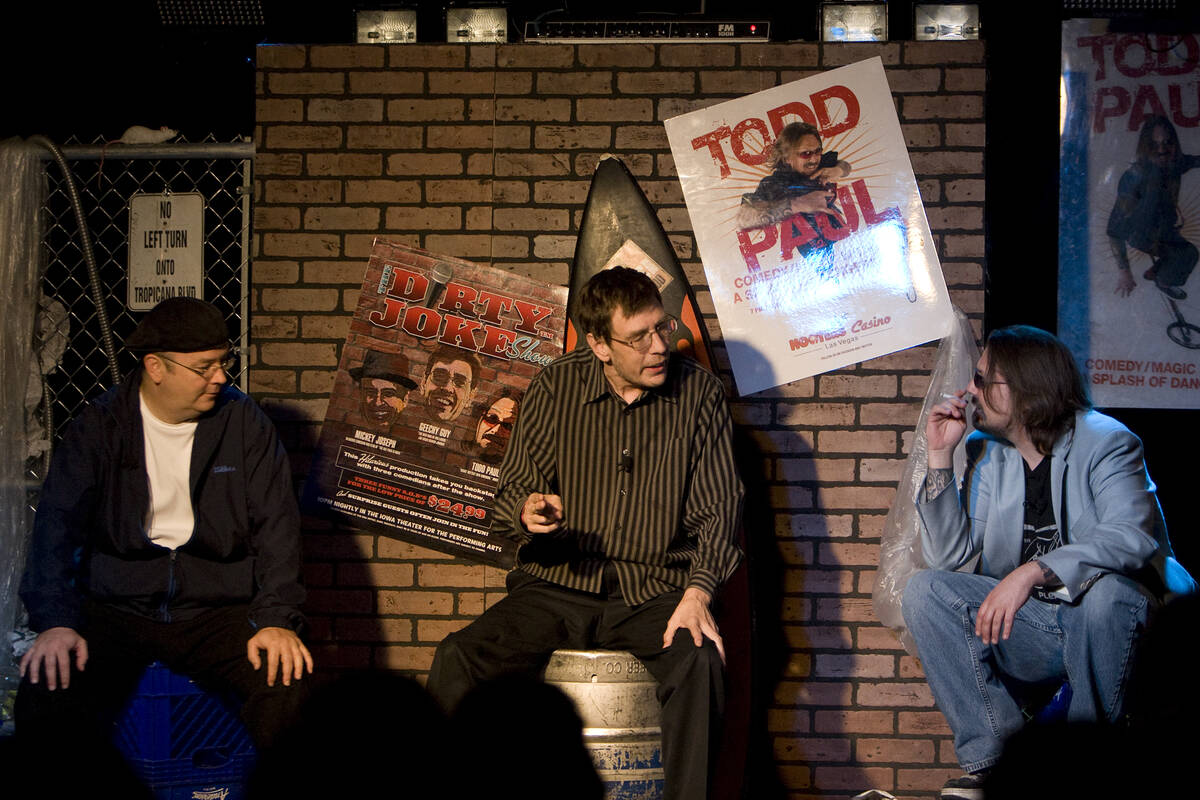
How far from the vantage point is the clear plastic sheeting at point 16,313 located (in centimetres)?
376

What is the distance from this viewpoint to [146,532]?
314cm

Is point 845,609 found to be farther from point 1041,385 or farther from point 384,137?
point 384,137

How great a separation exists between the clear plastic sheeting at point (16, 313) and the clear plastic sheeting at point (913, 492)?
3.11m

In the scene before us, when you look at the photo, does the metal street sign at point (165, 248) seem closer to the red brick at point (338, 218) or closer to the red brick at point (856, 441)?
the red brick at point (338, 218)

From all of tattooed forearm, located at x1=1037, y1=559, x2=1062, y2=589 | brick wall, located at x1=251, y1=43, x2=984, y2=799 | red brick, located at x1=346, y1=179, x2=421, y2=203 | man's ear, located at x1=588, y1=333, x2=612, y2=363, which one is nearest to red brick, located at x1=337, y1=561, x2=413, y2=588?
brick wall, located at x1=251, y1=43, x2=984, y2=799

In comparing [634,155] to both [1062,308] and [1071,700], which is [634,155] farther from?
[1071,700]

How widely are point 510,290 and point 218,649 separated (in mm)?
1558

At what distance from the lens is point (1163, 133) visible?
381cm

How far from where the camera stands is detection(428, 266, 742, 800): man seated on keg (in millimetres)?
2957

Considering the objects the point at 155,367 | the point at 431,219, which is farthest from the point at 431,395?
the point at 155,367

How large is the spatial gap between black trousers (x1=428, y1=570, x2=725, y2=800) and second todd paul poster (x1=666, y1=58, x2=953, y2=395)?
1.06 m

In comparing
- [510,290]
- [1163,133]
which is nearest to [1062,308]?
[1163,133]

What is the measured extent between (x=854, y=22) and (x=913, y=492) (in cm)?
170

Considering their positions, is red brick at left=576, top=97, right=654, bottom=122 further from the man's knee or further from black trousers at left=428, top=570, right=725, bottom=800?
the man's knee
